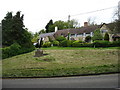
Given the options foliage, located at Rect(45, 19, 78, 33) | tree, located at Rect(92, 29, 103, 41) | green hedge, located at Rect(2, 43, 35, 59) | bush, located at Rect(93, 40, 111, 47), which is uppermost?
foliage, located at Rect(45, 19, 78, 33)

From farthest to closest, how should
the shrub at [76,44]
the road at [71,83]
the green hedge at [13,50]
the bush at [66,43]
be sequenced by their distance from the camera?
the shrub at [76,44] < the green hedge at [13,50] < the bush at [66,43] < the road at [71,83]

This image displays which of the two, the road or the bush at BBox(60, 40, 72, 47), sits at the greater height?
the bush at BBox(60, 40, 72, 47)

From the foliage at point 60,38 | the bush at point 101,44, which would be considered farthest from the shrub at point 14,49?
the bush at point 101,44

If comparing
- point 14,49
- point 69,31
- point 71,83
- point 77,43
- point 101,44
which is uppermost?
point 69,31

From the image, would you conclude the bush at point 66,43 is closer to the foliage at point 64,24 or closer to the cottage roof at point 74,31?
the cottage roof at point 74,31

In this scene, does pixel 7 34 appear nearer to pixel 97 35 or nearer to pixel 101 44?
pixel 101 44

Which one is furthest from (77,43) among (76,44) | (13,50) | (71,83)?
(71,83)

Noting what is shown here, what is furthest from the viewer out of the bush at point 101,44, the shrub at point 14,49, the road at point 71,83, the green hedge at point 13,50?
the bush at point 101,44

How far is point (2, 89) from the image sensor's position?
5.02m

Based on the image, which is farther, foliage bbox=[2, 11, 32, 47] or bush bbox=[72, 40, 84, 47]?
bush bbox=[72, 40, 84, 47]

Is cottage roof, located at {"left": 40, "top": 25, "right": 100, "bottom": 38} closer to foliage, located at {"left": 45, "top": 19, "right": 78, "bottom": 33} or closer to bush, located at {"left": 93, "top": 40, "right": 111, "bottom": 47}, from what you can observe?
foliage, located at {"left": 45, "top": 19, "right": 78, "bottom": 33}

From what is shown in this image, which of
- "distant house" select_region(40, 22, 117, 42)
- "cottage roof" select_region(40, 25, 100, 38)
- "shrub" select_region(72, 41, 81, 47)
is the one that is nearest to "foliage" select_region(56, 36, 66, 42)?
"distant house" select_region(40, 22, 117, 42)

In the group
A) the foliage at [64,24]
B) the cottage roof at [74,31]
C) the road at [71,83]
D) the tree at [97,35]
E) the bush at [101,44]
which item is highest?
the foliage at [64,24]

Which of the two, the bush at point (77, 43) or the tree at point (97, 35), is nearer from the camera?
the bush at point (77, 43)
